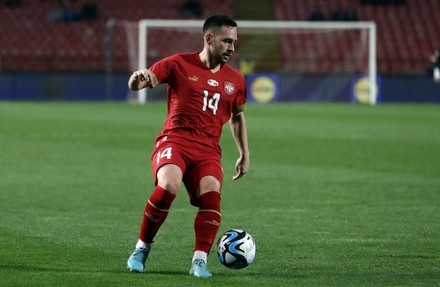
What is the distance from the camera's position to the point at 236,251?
256 inches

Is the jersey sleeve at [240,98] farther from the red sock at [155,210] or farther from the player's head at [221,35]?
the red sock at [155,210]

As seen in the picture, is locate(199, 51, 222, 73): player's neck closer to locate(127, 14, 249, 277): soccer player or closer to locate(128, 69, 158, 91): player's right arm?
locate(127, 14, 249, 277): soccer player

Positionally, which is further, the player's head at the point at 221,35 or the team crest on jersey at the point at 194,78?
the team crest on jersey at the point at 194,78

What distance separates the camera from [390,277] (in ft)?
21.3

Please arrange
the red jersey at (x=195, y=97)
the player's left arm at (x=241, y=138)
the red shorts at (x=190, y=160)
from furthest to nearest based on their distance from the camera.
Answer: the player's left arm at (x=241, y=138) → the red jersey at (x=195, y=97) → the red shorts at (x=190, y=160)

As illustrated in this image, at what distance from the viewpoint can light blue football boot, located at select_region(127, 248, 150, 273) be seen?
21.5ft

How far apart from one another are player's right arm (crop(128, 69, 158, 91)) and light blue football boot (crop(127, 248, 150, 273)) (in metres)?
1.04

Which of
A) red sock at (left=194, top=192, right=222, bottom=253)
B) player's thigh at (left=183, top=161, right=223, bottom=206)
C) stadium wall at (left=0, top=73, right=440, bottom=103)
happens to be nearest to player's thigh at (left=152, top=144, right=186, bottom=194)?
player's thigh at (left=183, top=161, right=223, bottom=206)

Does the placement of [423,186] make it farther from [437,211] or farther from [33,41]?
[33,41]

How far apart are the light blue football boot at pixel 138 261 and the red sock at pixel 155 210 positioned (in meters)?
0.07

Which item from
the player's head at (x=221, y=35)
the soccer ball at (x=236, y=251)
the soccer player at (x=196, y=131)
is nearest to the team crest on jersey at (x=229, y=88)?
the soccer player at (x=196, y=131)

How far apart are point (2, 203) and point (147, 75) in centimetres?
451

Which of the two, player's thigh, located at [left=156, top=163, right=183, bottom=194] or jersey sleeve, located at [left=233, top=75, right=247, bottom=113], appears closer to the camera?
player's thigh, located at [left=156, top=163, right=183, bottom=194]

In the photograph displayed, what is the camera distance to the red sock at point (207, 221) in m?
6.52
